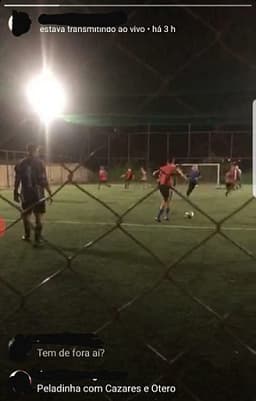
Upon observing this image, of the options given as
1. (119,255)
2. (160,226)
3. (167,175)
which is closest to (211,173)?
(160,226)

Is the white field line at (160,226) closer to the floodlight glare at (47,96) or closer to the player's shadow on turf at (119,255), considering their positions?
the player's shadow on turf at (119,255)

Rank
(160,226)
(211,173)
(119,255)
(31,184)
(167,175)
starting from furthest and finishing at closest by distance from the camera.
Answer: (211,173) < (160,226) < (31,184) < (119,255) < (167,175)

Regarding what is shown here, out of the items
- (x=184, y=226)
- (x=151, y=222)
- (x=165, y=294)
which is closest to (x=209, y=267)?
(x=165, y=294)

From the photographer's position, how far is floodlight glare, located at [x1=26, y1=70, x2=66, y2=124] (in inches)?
60.8

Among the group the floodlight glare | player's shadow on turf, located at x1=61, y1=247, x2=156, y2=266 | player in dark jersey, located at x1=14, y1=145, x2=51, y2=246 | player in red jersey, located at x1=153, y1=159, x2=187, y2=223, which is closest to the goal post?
player in red jersey, located at x1=153, y1=159, x2=187, y2=223

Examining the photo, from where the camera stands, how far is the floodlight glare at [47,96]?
60.8 inches

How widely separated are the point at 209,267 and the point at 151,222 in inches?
198

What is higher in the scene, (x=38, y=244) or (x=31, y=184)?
(x=31, y=184)

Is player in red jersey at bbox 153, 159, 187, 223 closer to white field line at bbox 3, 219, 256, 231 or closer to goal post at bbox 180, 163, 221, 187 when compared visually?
white field line at bbox 3, 219, 256, 231

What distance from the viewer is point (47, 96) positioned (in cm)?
153

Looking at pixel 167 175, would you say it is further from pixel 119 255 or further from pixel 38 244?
pixel 38 244

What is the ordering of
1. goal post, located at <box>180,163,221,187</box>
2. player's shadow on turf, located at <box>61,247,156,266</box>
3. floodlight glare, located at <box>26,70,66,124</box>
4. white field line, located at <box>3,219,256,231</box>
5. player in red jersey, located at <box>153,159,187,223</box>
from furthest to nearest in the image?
goal post, located at <box>180,163,221,187</box>
white field line, located at <box>3,219,256,231</box>
player's shadow on turf, located at <box>61,247,156,266</box>
player in red jersey, located at <box>153,159,187,223</box>
floodlight glare, located at <box>26,70,66,124</box>

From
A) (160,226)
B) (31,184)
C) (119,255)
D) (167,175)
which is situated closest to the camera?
(167,175)

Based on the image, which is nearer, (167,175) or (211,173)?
(167,175)
